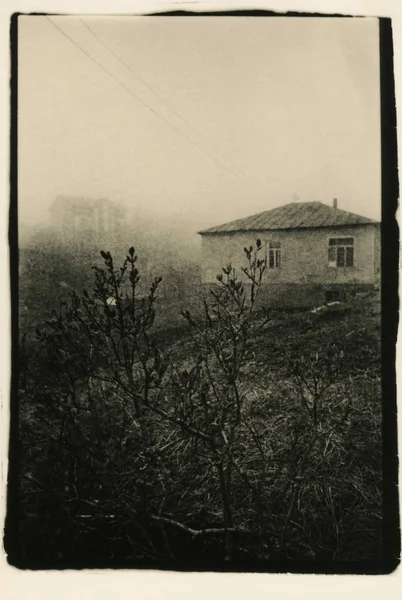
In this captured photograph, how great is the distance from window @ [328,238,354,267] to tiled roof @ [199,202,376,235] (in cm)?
6

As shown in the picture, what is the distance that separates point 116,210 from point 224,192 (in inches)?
13.8

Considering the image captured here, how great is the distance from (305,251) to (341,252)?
4.5 inches

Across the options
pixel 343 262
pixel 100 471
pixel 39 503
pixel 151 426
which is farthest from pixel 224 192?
pixel 39 503

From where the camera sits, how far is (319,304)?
1763mm

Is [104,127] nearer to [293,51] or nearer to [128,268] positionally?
[128,268]

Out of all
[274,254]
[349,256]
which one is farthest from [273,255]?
[349,256]

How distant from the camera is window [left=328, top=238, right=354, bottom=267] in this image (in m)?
1.76

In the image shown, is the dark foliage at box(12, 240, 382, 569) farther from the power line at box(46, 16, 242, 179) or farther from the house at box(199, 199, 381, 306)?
the power line at box(46, 16, 242, 179)

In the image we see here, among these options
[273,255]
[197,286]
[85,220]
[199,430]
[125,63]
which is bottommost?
[199,430]

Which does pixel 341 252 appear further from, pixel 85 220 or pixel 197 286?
pixel 85 220

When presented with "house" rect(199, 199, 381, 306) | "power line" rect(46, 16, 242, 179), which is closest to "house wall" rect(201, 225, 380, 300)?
"house" rect(199, 199, 381, 306)

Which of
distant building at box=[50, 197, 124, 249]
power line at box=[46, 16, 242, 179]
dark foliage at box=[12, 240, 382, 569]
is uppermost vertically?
power line at box=[46, 16, 242, 179]

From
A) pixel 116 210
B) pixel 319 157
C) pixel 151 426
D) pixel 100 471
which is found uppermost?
pixel 319 157

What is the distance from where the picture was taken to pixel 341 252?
1.76 m
